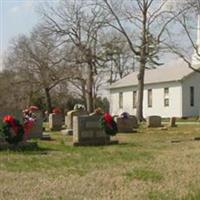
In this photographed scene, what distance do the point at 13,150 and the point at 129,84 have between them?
153 ft

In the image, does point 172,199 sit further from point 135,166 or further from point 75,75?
point 75,75

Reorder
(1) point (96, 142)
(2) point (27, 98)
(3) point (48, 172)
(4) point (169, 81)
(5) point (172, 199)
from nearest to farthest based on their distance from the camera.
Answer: (5) point (172, 199) < (3) point (48, 172) < (1) point (96, 142) < (4) point (169, 81) < (2) point (27, 98)

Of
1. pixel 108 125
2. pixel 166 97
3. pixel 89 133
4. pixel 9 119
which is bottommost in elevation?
pixel 89 133

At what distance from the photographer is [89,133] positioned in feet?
74.3

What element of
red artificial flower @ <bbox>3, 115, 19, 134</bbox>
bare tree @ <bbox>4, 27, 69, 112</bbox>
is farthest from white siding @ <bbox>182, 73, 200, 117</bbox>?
red artificial flower @ <bbox>3, 115, 19, 134</bbox>

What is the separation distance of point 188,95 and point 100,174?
143 feet

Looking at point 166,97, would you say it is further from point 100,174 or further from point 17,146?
point 100,174

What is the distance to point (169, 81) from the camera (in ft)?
189

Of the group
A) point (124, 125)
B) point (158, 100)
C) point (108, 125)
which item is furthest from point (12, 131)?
point (158, 100)

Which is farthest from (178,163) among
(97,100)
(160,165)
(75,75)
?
(97,100)

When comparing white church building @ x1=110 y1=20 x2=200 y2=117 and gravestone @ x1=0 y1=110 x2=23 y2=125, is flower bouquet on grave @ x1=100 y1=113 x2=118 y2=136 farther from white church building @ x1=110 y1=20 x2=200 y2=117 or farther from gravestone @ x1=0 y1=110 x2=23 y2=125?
white church building @ x1=110 y1=20 x2=200 y2=117

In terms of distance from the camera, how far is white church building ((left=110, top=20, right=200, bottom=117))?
5628 centimetres

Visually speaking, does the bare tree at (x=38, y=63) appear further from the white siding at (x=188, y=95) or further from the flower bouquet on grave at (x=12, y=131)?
the flower bouquet on grave at (x=12, y=131)

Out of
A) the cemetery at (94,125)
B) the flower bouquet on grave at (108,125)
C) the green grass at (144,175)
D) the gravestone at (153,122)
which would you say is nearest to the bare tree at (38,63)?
the cemetery at (94,125)
